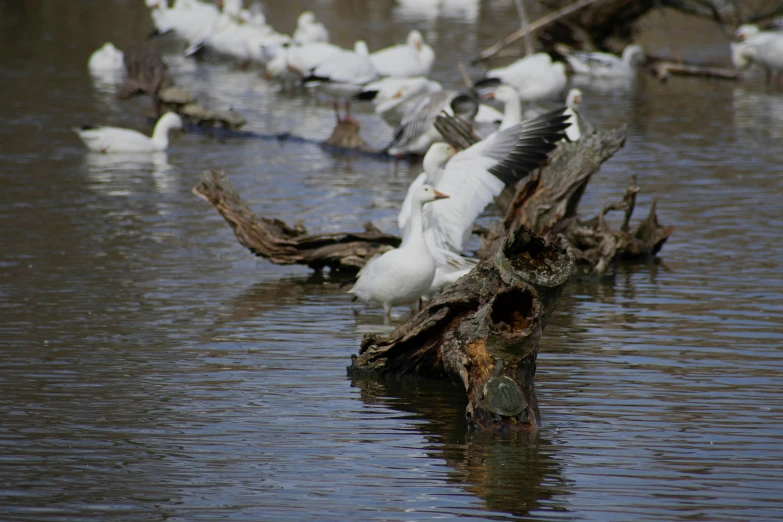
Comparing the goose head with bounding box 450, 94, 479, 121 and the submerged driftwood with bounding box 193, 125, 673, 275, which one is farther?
the goose head with bounding box 450, 94, 479, 121

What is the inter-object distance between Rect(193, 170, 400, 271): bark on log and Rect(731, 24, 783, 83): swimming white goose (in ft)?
45.5

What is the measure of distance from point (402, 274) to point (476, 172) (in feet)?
6.33

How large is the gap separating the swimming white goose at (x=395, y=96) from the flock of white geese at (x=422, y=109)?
2cm

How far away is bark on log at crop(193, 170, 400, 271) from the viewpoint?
8852 mm

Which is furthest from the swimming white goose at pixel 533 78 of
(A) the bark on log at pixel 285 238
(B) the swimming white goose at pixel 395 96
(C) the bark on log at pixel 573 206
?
(A) the bark on log at pixel 285 238

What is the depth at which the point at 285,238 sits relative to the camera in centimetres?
891

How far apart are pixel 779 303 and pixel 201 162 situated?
7881 millimetres

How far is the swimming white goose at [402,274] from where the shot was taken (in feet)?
23.1

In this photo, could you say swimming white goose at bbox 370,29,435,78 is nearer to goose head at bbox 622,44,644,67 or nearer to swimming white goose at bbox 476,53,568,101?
swimming white goose at bbox 476,53,568,101

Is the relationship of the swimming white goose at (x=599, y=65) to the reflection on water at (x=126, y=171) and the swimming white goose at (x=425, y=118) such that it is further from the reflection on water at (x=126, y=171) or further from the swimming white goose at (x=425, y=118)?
the reflection on water at (x=126, y=171)

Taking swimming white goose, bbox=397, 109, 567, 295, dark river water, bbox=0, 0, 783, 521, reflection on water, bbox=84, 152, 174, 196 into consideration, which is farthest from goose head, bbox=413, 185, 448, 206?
reflection on water, bbox=84, 152, 174, 196

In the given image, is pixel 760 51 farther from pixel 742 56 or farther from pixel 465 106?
pixel 465 106

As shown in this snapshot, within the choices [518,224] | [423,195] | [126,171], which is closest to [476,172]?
[518,224]

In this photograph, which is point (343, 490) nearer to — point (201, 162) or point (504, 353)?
point (504, 353)
